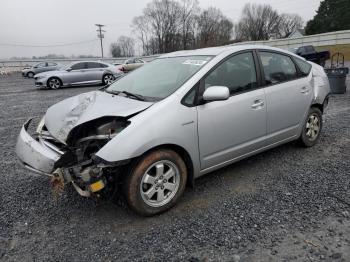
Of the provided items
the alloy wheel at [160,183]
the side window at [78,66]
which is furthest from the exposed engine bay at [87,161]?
the side window at [78,66]

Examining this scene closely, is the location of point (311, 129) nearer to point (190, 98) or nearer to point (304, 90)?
point (304, 90)

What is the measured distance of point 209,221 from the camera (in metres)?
2.89

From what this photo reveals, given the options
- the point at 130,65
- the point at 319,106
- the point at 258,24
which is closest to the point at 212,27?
the point at 258,24

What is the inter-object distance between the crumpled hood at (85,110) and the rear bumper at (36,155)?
0.56 ft

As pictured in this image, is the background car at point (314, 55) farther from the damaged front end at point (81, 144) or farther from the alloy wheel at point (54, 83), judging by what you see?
the damaged front end at point (81, 144)

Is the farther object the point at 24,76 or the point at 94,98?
the point at 24,76

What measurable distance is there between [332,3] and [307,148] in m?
57.7

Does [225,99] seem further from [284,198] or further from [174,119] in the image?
[284,198]

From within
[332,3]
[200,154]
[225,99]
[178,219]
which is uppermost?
[332,3]

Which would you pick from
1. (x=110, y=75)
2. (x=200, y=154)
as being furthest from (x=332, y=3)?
(x=200, y=154)

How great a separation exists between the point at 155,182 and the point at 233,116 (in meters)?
1.17

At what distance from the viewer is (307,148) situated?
4707mm

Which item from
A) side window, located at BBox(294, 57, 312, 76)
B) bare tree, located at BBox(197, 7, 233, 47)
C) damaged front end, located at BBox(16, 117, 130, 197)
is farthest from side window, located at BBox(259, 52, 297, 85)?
bare tree, located at BBox(197, 7, 233, 47)

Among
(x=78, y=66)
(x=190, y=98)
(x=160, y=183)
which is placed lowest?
(x=160, y=183)
